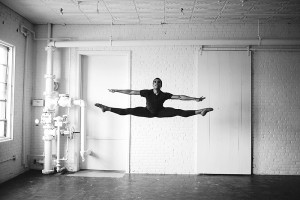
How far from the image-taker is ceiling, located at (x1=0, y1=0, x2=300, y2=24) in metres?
5.66

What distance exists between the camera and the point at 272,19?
259 inches

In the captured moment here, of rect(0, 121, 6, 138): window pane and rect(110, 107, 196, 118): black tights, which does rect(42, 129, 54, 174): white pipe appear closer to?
rect(0, 121, 6, 138): window pane

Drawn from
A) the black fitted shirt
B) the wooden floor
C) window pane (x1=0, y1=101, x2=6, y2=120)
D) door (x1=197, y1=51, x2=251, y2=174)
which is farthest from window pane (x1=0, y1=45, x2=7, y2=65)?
door (x1=197, y1=51, x2=251, y2=174)

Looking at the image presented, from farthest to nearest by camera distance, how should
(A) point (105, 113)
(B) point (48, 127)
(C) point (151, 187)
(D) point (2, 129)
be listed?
(A) point (105, 113) → (B) point (48, 127) → (D) point (2, 129) → (C) point (151, 187)

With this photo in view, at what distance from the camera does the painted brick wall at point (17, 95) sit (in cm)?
579

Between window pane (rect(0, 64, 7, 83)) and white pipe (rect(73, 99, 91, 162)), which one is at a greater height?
window pane (rect(0, 64, 7, 83))

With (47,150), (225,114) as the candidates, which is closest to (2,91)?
(47,150)

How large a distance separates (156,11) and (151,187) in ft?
11.9

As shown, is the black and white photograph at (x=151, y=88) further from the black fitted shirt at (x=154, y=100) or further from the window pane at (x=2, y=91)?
the black fitted shirt at (x=154, y=100)

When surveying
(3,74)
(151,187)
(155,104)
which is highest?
(3,74)

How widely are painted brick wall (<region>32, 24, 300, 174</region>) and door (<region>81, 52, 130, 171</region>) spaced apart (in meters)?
0.36

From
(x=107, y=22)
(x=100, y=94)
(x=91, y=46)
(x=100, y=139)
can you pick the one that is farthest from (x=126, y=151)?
(x=107, y=22)

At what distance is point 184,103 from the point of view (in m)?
6.82

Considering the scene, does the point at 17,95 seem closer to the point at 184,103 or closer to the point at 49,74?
the point at 49,74
